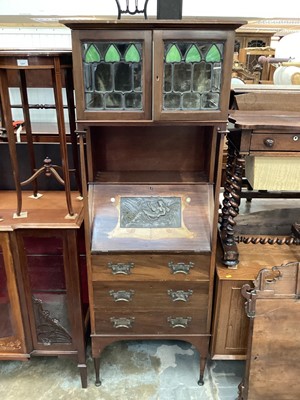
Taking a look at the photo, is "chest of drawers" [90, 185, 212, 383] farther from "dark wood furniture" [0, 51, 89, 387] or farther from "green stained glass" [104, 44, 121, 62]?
"green stained glass" [104, 44, 121, 62]

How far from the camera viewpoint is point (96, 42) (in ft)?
4.39

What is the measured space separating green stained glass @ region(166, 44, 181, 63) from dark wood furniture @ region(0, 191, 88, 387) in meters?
→ 0.80

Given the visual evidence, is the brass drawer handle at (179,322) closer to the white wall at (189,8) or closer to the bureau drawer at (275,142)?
the bureau drawer at (275,142)

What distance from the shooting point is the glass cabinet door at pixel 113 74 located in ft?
4.35

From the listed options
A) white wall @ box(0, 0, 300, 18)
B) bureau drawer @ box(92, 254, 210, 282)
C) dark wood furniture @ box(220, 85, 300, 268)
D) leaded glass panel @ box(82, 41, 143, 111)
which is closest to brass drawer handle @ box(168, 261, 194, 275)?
bureau drawer @ box(92, 254, 210, 282)

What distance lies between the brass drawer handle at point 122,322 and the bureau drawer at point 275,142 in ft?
3.25

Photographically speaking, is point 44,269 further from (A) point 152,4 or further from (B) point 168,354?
(A) point 152,4

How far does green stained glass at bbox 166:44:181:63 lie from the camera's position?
1.35 meters

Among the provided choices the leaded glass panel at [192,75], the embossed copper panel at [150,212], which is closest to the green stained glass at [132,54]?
the leaded glass panel at [192,75]

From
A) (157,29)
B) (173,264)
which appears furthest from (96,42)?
(173,264)

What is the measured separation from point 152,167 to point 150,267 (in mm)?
517

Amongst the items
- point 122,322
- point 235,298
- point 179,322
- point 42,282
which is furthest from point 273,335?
point 42,282

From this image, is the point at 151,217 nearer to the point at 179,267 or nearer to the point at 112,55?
the point at 179,267

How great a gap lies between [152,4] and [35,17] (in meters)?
1.89
